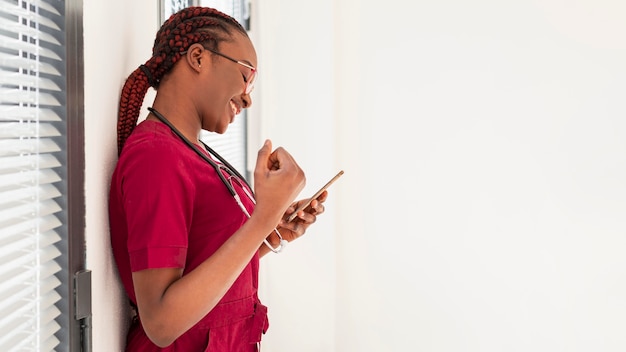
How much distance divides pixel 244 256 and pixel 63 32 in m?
0.40

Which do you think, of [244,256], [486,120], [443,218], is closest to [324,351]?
[443,218]

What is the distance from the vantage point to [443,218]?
262 cm

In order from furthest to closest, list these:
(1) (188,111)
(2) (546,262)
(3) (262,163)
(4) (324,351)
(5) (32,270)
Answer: (4) (324,351) < (2) (546,262) < (1) (188,111) < (3) (262,163) < (5) (32,270)

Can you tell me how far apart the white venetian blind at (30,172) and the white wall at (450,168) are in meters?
1.87

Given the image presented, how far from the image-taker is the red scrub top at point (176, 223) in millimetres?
824

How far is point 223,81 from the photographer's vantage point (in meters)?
1.02

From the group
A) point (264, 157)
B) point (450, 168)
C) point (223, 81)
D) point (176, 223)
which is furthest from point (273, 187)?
point (450, 168)

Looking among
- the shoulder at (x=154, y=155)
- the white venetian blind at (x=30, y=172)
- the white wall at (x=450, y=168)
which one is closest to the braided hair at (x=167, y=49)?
the shoulder at (x=154, y=155)

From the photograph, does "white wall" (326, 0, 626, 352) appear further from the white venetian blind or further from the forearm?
the white venetian blind

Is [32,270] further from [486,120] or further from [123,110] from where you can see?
[486,120]

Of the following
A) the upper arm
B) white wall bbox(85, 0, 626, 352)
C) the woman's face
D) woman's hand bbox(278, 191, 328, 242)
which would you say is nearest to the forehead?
the woman's face

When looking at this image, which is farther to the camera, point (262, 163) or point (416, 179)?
point (416, 179)

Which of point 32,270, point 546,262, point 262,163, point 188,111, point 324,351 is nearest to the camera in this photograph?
point 32,270

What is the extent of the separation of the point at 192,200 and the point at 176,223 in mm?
63
